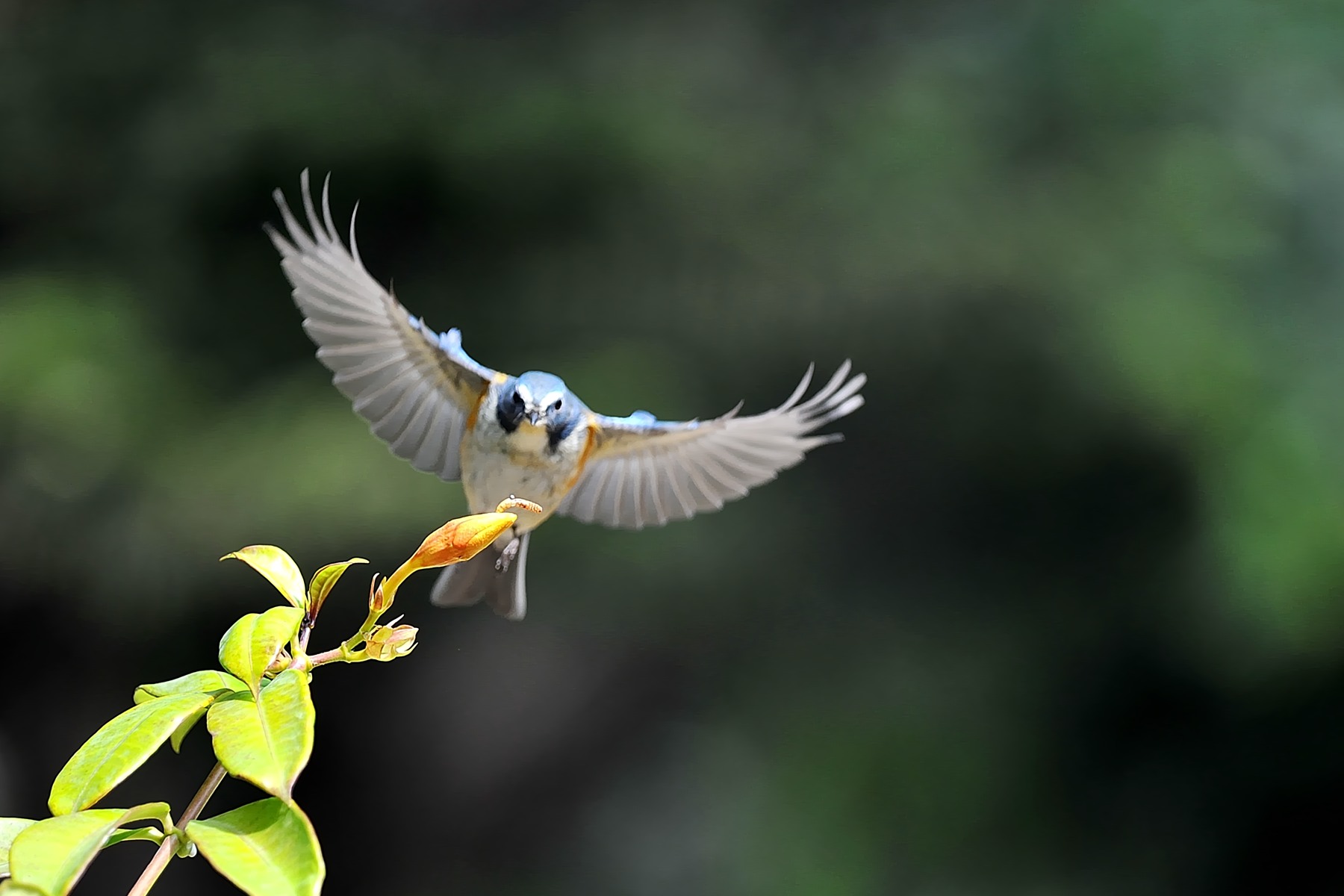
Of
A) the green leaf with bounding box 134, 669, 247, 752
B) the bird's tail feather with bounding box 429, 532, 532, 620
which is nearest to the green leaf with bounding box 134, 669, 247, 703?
the green leaf with bounding box 134, 669, 247, 752

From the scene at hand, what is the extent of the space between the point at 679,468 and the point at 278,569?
1.10 meters

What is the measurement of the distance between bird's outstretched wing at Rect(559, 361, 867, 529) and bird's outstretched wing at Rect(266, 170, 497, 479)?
22cm

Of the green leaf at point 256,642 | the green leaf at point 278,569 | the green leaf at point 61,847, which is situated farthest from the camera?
the green leaf at point 278,569

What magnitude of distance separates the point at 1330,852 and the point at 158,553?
3.72 meters

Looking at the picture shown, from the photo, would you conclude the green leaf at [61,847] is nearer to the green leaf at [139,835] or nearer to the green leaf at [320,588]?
the green leaf at [139,835]

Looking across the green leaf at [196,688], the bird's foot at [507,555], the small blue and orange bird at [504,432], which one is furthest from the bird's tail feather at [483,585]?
the green leaf at [196,688]

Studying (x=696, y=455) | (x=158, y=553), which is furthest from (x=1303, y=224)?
(x=158, y=553)

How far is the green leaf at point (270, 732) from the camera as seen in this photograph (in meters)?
0.62

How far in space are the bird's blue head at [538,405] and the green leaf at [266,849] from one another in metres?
0.89

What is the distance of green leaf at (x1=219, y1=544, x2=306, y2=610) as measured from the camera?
2.69 feet

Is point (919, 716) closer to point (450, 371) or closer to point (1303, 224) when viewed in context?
point (1303, 224)

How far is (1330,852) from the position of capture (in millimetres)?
3846

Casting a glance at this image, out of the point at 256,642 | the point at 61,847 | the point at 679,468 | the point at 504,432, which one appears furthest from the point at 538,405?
the point at 61,847

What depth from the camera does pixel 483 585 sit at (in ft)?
6.45
